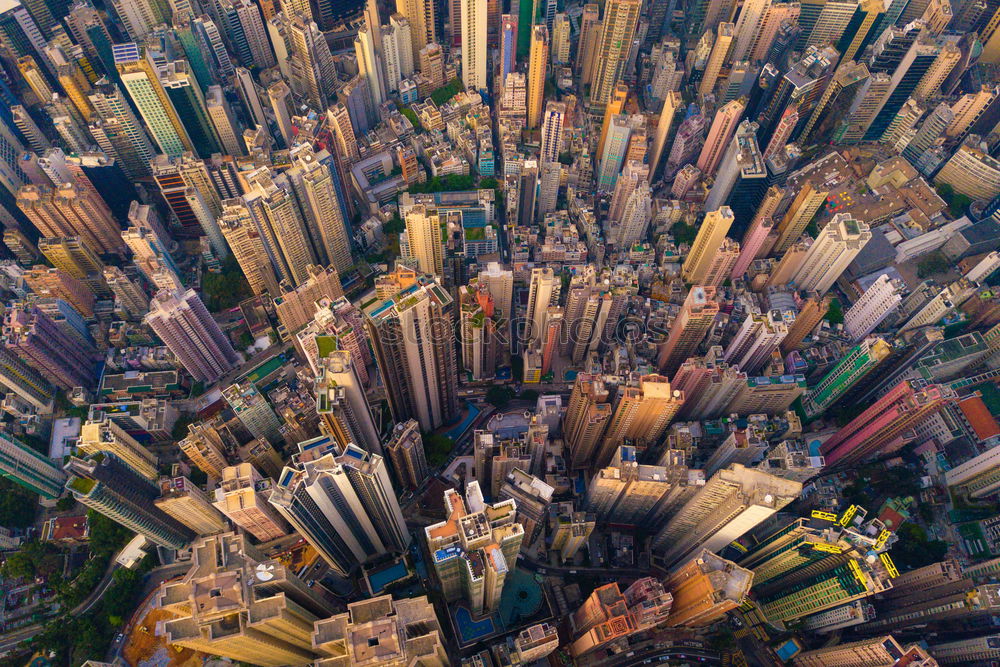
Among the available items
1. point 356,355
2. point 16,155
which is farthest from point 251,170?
point 16,155

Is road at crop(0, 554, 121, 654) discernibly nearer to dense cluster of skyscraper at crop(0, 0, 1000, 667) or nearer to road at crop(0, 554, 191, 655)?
road at crop(0, 554, 191, 655)

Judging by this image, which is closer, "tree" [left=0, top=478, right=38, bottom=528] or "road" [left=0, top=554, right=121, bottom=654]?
"road" [left=0, top=554, right=121, bottom=654]

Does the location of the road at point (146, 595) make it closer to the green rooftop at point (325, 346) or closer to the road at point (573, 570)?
the green rooftop at point (325, 346)

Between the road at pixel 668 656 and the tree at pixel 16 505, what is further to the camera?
the tree at pixel 16 505

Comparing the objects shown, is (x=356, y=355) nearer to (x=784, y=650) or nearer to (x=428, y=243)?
(x=428, y=243)

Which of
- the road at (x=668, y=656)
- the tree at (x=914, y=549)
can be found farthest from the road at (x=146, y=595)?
the tree at (x=914, y=549)

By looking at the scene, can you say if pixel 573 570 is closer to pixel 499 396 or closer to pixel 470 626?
pixel 470 626

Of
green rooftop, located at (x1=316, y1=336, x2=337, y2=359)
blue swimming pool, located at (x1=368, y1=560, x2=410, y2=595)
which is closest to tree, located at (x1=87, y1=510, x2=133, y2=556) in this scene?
blue swimming pool, located at (x1=368, y1=560, x2=410, y2=595)

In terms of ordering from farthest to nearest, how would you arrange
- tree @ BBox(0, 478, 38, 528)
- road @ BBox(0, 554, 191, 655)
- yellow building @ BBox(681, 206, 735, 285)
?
yellow building @ BBox(681, 206, 735, 285), tree @ BBox(0, 478, 38, 528), road @ BBox(0, 554, 191, 655)

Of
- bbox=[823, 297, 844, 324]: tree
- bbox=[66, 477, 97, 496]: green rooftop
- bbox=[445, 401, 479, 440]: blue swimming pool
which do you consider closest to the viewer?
bbox=[66, 477, 97, 496]: green rooftop

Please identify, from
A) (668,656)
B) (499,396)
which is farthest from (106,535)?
(668,656)

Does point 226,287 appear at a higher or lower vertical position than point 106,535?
higher
